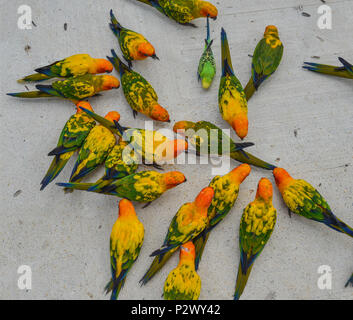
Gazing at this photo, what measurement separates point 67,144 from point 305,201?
43.3 inches

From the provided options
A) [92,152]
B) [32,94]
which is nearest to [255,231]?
[92,152]

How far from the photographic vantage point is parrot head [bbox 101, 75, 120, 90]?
5.59 feet

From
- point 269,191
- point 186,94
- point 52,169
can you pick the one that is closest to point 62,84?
point 52,169

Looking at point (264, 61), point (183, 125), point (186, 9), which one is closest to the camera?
point (183, 125)

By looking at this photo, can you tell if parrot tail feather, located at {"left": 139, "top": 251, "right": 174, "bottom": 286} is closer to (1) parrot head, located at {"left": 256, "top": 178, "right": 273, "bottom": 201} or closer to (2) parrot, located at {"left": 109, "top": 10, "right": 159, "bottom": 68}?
(1) parrot head, located at {"left": 256, "top": 178, "right": 273, "bottom": 201}

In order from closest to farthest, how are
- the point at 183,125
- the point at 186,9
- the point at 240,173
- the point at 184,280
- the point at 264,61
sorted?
the point at 184,280
the point at 240,173
the point at 183,125
the point at 264,61
the point at 186,9

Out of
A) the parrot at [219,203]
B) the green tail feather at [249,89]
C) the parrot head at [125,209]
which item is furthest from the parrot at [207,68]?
the parrot head at [125,209]

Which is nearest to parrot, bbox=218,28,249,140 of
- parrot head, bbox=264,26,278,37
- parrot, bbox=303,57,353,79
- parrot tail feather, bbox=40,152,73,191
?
parrot head, bbox=264,26,278,37

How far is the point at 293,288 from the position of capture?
4.75ft

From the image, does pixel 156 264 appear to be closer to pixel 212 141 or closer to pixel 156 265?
pixel 156 265

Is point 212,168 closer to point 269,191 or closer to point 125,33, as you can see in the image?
point 269,191

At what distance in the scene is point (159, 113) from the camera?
63.4 inches

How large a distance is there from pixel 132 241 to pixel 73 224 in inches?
13.1

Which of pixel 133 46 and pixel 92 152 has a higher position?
pixel 133 46
